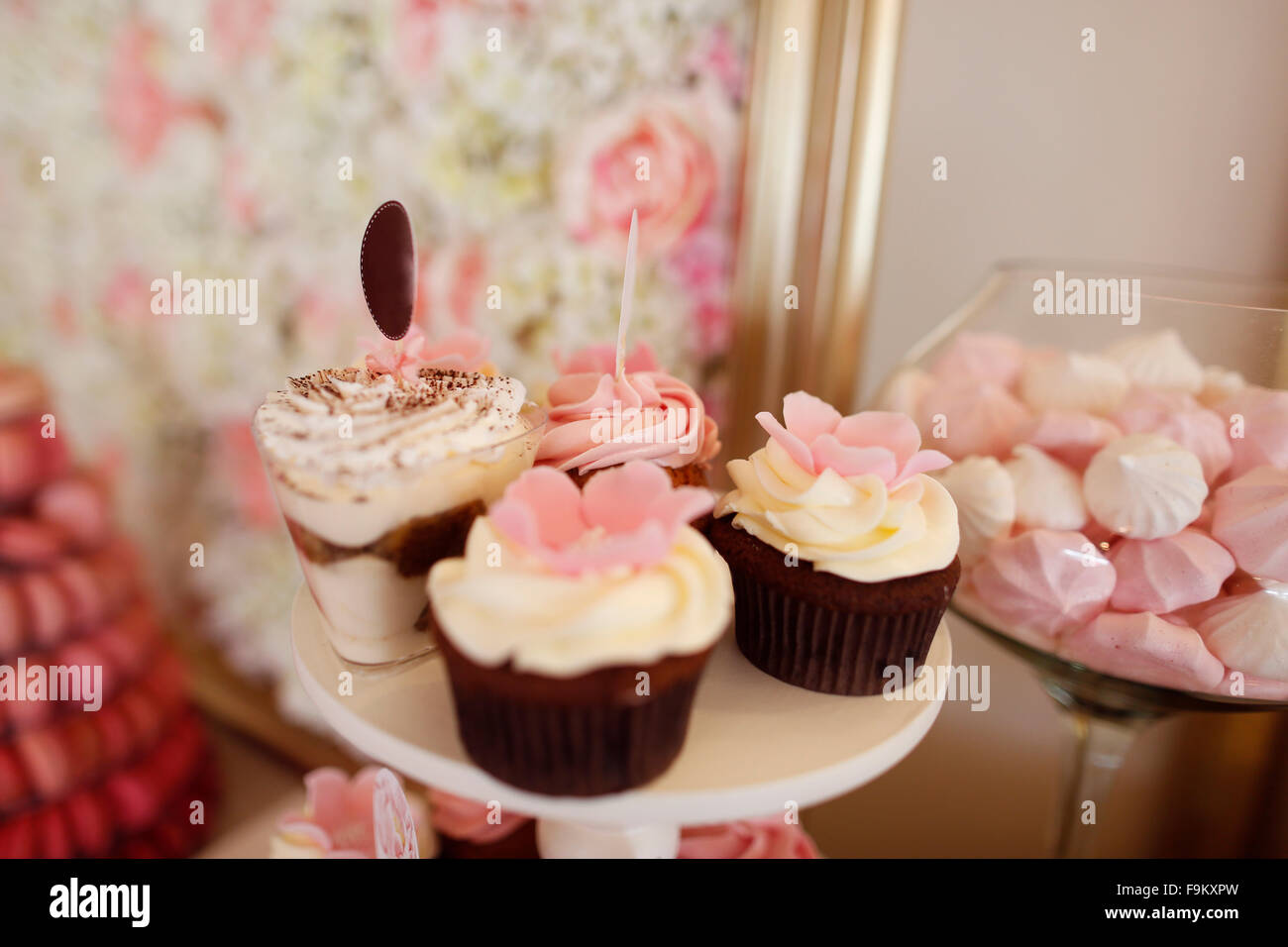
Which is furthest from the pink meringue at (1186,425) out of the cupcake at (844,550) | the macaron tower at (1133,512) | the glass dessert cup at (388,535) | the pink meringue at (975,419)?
the glass dessert cup at (388,535)

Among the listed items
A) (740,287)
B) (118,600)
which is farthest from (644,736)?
(118,600)

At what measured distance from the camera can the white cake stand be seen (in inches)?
23.8

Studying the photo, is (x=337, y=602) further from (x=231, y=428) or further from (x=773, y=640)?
(x=231, y=428)

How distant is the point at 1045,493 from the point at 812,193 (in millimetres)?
590

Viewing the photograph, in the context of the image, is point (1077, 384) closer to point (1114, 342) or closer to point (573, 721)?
point (1114, 342)

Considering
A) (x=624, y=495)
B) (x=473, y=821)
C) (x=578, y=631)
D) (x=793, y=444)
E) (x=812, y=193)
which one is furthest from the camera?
(x=812, y=193)

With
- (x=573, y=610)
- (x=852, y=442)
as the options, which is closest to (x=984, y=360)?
(x=852, y=442)

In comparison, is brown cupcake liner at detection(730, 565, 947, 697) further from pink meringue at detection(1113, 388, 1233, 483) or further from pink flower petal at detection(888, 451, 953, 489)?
pink meringue at detection(1113, 388, 1233, 483)

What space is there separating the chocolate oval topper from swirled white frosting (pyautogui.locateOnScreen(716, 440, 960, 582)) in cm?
39

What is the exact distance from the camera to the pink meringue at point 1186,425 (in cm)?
80

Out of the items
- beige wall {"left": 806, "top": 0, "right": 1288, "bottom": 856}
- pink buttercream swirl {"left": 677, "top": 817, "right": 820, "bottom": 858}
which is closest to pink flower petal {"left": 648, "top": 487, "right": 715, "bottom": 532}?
pink buttercream swirl {"left": 677, "top": 817, "right": 820, "bottom": 858}

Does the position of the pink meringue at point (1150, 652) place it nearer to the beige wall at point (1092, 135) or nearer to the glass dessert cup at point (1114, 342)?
the glass dessert cup at point (1114, 342)

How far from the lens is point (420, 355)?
2.92 feet
